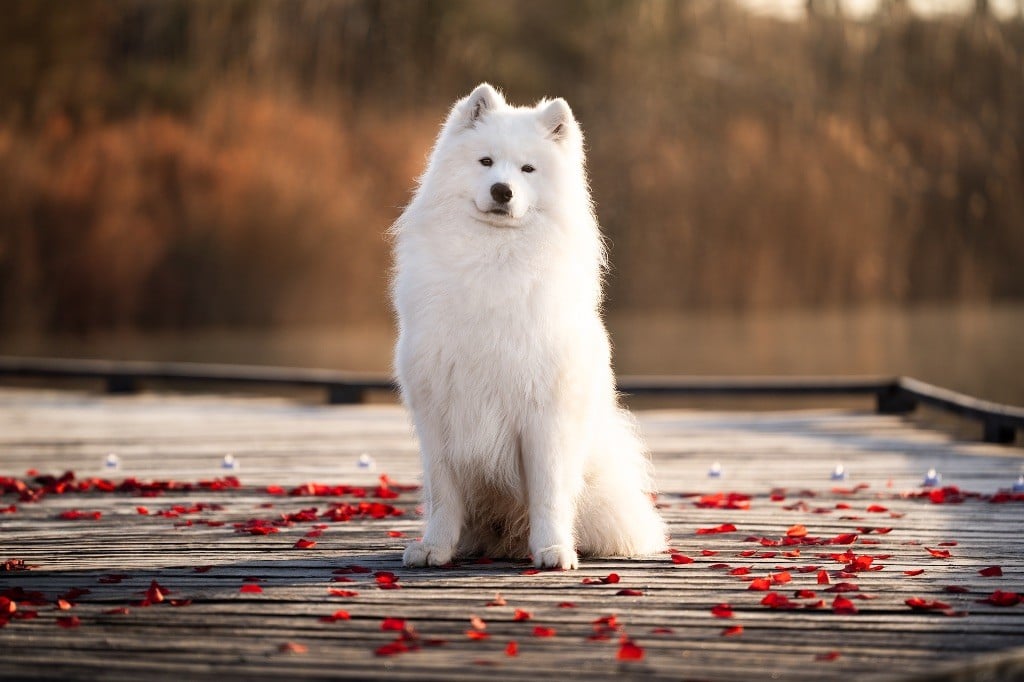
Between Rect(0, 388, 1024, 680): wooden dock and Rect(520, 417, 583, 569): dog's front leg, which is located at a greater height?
Rect(520, 417, 583, 569): dog's front leg

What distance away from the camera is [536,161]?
11.0 ft

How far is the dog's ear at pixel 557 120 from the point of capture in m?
3.40

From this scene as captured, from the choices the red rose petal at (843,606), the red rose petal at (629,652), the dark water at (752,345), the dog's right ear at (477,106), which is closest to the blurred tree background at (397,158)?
the dark water at (752,345)

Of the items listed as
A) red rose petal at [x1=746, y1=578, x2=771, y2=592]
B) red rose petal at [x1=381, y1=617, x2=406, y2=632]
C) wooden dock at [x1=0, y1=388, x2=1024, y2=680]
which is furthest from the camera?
red rose petal at [x1=746, y1=578, x2=771, y2=592]

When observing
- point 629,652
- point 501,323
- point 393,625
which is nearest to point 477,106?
point 501,323

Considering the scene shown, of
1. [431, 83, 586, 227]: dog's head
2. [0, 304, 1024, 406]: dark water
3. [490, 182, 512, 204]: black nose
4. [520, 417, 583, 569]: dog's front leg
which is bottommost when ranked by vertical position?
[0, 304, 1024, 406]: dark water

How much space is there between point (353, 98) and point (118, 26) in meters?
4.13

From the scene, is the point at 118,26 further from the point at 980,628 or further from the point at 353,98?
the point at 980,628

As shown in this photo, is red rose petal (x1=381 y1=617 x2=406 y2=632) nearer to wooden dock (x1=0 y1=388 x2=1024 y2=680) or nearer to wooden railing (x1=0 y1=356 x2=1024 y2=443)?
wooden dock (x1=0 y1=388 x2=1024 y2=680)

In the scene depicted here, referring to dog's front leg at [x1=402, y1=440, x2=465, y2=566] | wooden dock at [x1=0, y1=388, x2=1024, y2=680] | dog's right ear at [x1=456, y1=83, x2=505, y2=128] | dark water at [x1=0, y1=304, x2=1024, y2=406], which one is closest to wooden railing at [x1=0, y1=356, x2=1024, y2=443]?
wooden dock at [x1=0, y1=388, x2=1024, y2=680]

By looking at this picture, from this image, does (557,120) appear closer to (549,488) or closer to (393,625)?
(549,488)

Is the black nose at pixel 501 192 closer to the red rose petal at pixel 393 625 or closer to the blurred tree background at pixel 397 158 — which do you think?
the red rose petal at pixel 393 625

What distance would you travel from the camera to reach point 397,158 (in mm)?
16906

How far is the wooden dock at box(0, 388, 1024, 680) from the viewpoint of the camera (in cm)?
243
